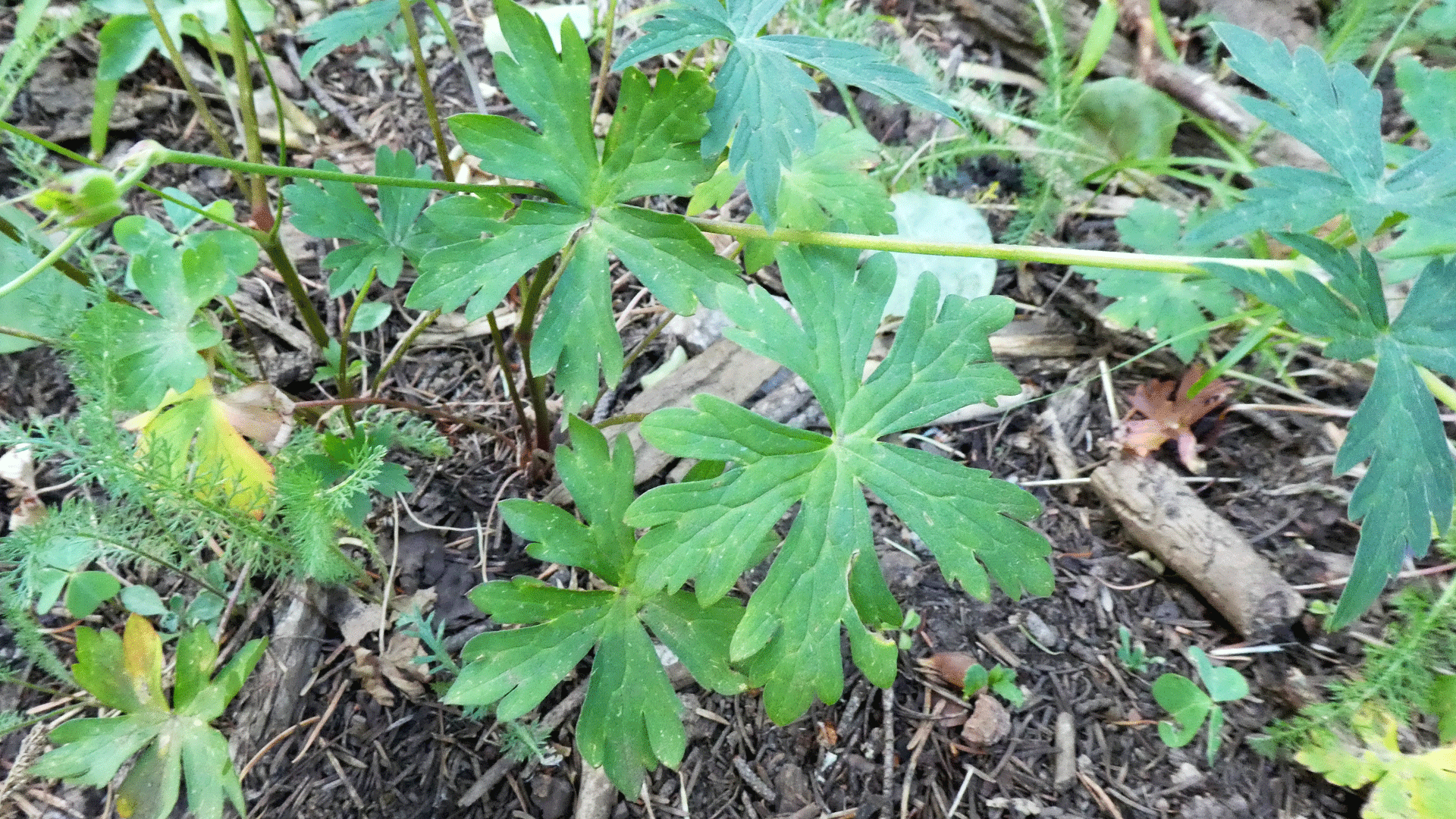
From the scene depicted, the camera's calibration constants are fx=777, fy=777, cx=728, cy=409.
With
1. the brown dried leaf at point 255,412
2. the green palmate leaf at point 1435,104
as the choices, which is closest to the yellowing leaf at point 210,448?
the brown dried leaf at point 255,412

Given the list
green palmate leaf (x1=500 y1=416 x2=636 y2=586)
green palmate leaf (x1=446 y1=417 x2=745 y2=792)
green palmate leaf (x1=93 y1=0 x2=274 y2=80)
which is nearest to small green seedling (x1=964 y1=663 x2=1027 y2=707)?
green palmate leaf (x1=446 y1=417 x2=745 y2=792)

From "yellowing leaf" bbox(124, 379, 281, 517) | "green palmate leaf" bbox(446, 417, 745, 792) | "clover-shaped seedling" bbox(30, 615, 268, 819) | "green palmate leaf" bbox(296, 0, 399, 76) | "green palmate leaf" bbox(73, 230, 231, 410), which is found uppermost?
"green palmate leaf" bbox(296, 0, 399, 76)

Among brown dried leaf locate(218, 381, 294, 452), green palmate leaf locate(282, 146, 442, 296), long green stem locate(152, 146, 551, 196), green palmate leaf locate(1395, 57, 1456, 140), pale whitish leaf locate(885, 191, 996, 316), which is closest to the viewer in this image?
long green stem locate(152, 146, 551, 196)

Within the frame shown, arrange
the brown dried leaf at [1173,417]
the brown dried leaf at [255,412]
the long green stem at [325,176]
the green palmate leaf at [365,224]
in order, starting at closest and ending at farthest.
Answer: the long green stem at [325,176], the brown dried leaf at [255,412], the green palmate leaf at [365,224], the brown dried leaf at [1173,417]

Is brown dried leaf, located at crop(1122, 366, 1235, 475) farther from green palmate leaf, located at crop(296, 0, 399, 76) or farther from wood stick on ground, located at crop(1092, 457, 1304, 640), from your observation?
green palmate leaf, located at crop(296, 0, 399, 76)

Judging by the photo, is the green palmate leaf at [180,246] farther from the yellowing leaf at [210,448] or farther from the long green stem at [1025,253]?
the long green stem at [1025,253]
